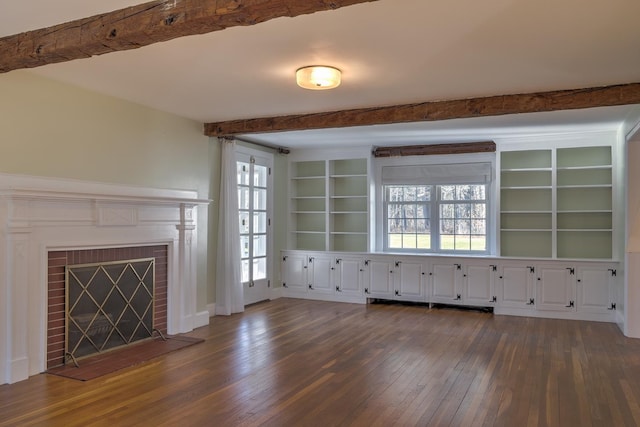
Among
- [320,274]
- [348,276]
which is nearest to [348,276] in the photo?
[348,276]

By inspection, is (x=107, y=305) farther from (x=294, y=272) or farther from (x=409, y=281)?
(x=409, y=281)

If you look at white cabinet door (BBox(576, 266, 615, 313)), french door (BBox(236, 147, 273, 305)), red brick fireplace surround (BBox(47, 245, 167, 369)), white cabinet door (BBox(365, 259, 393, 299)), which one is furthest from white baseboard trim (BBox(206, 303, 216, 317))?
white cabinet door (BBox(576, 266, 615, 313))

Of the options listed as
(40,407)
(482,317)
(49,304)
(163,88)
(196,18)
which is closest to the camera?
(196,18)

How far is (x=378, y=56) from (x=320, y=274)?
4.82 metres

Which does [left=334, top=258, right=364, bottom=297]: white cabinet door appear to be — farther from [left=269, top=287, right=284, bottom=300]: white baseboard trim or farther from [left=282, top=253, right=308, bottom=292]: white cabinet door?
[left=269, top=287, right=284, bottom=300]: white baseboard trim

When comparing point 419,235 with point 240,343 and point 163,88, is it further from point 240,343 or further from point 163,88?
point 163,88

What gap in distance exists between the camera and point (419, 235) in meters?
7.75

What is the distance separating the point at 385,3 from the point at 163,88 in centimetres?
255

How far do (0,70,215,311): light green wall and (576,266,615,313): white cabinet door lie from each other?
16.0ft

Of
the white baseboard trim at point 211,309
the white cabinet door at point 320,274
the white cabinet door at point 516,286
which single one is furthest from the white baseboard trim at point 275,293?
the white cabinet door at point 516,286

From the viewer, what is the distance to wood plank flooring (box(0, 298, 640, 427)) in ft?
10.4

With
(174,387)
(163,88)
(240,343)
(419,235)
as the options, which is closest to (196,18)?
(163,88)

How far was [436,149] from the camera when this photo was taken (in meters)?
7.40

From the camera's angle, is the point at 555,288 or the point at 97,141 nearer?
the point at 97,141
